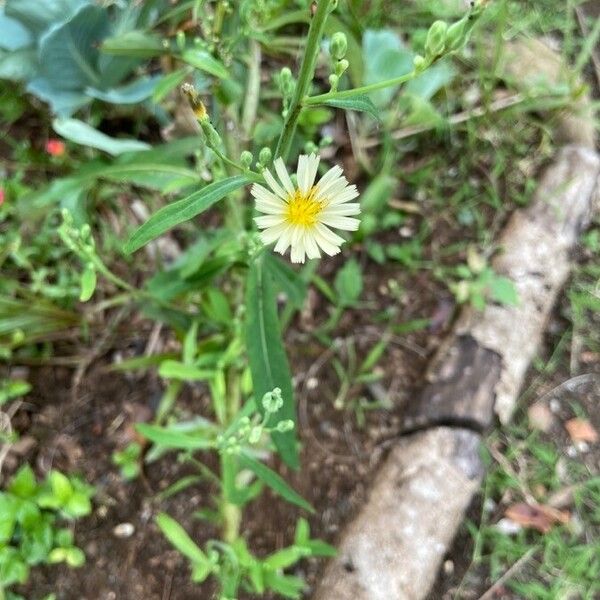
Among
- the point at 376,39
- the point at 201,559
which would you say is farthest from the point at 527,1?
the point at 201,559

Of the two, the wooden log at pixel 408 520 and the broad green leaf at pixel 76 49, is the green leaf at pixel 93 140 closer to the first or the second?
the broad green leaf at pixel 76 49

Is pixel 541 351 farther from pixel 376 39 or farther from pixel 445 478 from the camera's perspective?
pixel 376 39

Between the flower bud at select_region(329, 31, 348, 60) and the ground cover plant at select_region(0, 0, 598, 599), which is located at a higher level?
the flower bud at select_region(329, 31, 348, 60)

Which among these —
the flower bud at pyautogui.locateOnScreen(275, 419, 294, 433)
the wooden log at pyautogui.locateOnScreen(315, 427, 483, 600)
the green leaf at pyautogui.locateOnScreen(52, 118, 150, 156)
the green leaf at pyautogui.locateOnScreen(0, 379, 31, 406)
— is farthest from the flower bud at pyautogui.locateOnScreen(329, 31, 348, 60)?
the green leaf at pyautogui.locateOnScreen(0, 379, 31, 406)

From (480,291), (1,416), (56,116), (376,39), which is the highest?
(376,39)

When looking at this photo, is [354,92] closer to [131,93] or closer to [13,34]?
[131,93]

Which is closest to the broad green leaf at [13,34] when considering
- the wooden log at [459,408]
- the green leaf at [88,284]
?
the green leaf at [88,284]

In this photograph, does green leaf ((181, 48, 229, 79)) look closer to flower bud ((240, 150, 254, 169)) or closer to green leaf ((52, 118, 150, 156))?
flower bud ((240, 150, 254, 169))
